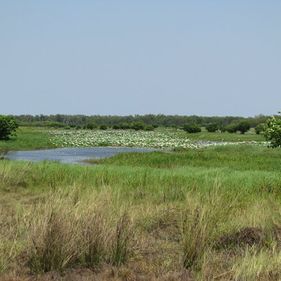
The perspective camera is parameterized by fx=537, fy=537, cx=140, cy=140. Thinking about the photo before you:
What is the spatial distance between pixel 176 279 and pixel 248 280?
80 cm

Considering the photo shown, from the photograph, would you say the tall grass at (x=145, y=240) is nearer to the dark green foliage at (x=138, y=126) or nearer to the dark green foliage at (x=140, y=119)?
the dark green foliage at (x=138, y=126)

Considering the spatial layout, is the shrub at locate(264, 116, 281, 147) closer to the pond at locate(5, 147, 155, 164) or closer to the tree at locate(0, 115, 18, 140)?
the pond at locate(5, 147, 155, 164)

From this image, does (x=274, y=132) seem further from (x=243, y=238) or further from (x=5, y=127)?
(x=5, y=127)

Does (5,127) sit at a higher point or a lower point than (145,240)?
higher

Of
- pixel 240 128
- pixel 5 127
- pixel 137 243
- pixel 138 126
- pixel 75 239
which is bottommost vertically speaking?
pixel 138 126

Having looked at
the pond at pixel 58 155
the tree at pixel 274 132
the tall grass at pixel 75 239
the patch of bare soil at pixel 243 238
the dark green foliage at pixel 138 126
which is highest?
the tree at pixel 274 132

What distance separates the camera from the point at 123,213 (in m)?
7.29

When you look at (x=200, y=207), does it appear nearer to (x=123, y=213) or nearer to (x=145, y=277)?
(x=123, y=213)

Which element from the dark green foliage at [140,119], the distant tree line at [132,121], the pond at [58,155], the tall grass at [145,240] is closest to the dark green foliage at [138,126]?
the distant tree line at [132,121]

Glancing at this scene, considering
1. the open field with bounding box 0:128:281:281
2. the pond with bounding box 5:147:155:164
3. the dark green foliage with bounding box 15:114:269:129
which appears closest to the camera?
the open field with bounding box 0:128:281:281

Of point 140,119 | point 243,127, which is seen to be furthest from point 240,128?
point 140,119

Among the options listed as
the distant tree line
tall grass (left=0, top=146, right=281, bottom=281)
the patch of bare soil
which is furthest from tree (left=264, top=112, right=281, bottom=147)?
the distant tree line

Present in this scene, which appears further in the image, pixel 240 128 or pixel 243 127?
pixel 240 128

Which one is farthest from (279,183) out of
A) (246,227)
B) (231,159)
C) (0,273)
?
(231,159)
